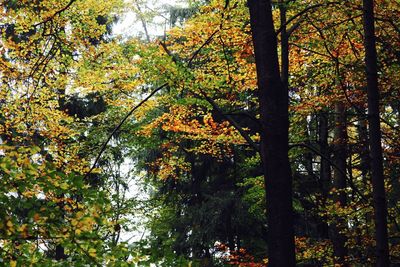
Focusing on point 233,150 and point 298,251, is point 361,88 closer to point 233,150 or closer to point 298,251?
point 298,251

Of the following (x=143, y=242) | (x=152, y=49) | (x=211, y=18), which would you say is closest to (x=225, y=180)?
(x=211, y=18)

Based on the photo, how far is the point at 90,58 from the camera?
11.0 m

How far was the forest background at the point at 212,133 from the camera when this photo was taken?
156 inches

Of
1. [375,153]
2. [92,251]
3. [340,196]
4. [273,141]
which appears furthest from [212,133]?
[92,251]

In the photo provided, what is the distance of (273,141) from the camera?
409 centimetres

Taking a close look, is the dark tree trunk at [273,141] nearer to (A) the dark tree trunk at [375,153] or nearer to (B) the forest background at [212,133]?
(B) the forest background at [212,133]

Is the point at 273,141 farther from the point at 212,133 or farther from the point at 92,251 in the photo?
the point at 212,133

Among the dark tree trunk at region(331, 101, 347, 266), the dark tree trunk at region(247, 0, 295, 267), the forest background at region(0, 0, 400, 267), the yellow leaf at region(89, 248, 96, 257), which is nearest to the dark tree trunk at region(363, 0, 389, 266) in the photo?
the forest background at region(0, 0, 400, 267)

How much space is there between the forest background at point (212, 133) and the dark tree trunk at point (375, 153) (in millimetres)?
19

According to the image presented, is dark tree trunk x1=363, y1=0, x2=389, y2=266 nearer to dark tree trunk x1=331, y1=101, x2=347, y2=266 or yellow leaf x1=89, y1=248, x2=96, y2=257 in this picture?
yellow leaf x1=89, y1=248, x2=96, y2=257

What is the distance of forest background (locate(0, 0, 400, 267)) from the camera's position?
3961 millimetres

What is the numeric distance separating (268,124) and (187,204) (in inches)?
500

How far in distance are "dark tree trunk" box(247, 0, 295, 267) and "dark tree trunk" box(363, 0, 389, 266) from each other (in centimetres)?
220

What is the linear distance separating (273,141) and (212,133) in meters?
8.19
